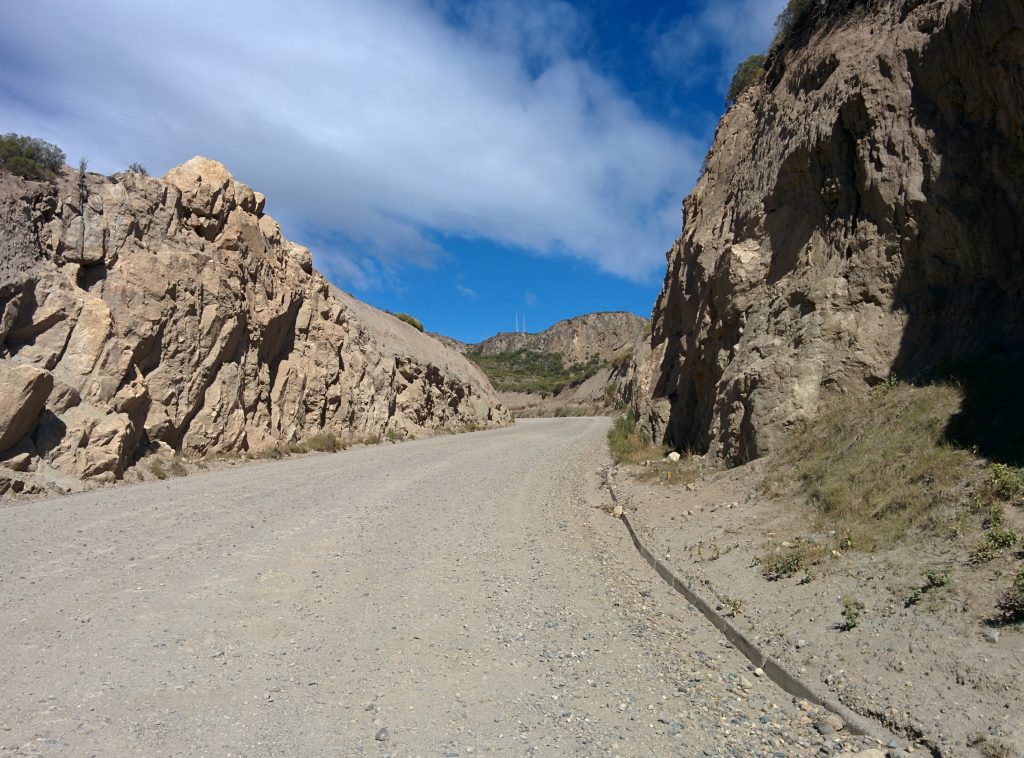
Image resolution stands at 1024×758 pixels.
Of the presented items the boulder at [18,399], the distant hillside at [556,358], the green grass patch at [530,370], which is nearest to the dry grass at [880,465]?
the boulder at [18,399]

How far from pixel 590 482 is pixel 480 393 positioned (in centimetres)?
2998

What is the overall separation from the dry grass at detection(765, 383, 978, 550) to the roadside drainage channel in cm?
149

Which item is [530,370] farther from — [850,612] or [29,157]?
[850,612]

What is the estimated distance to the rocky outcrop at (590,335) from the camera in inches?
4867

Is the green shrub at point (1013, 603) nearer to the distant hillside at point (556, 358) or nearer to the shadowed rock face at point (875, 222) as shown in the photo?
the shadowed rock face at point (875, 222)

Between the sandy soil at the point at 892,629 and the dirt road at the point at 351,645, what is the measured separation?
1.41ft

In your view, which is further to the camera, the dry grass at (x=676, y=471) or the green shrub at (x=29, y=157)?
the green shrub at (x=29, y=157)

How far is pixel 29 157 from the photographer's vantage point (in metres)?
15.5

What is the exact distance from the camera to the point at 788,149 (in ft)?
43.4

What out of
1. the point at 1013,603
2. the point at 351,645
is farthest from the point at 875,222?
the point at 351,645

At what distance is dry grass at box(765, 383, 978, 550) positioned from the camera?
6094 millimetres

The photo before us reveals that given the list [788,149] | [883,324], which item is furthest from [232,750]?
[788,149]

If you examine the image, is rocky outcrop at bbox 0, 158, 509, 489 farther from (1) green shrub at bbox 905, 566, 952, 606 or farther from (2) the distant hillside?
(2) the distant hillside

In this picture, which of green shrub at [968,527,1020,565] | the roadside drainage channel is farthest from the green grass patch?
green shrub at [968,527,1020,565]
